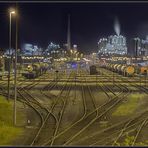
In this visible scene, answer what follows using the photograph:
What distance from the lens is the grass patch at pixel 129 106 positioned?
3299cm

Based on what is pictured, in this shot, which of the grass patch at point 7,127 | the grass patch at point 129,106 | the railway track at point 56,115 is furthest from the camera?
the grass patch at point 129,106

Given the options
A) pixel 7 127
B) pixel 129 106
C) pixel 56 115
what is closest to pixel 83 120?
pixel 56 115

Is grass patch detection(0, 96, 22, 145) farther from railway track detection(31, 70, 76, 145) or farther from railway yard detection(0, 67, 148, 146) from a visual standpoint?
railway track detection(31, 70, 76, 145)

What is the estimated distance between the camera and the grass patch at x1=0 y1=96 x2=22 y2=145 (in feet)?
73.5

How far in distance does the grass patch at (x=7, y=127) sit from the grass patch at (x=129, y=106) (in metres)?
7.39

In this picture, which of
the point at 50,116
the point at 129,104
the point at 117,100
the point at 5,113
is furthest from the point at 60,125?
the point at 117,100

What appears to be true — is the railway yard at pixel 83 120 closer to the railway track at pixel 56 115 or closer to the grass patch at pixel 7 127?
A: the railway track at pixel 56 115

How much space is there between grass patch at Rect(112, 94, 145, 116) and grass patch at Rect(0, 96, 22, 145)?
7394 millimetres

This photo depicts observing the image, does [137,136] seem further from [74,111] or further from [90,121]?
[74,111]

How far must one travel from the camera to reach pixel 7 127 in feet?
84.5

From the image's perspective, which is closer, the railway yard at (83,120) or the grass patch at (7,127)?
the railway yard at (83,120)

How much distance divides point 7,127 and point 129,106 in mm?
13564

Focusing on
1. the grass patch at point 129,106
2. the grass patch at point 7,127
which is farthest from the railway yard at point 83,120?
the grass patch at point 7,127

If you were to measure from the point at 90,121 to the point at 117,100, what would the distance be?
1302cm
